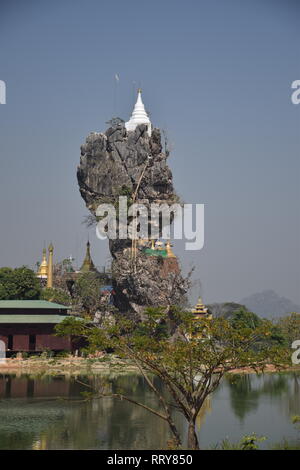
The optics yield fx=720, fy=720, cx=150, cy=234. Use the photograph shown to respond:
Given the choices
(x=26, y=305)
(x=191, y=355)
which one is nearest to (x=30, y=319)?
(x=26, y=305)

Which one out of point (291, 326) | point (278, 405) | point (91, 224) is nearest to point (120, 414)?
point (278, 405)

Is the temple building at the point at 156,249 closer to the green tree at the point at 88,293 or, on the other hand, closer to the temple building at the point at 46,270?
the green tree at the point at 88,293

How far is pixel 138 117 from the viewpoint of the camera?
56.8 metres

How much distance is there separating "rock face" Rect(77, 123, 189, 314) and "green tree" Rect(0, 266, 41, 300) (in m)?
6.51

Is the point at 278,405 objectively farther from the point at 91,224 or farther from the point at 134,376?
the point at 91,224

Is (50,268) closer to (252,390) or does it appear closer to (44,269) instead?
(44,269)

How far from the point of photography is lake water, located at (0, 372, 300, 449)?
2088cm

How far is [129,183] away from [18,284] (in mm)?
11094

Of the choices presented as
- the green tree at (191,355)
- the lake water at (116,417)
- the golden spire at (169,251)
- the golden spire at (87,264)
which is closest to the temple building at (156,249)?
the golden spire at (169,251)

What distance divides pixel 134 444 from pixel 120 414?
480cm

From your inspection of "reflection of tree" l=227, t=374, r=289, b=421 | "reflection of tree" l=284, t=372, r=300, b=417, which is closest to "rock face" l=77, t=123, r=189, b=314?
"reflection of tree" l=227, t=374, r=289, b=421

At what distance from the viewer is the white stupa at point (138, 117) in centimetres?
5634

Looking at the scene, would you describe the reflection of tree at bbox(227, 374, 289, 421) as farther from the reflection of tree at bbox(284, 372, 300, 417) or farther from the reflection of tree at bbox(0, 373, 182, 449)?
the reflection of tree at bbox(0, 373, 182, 449)

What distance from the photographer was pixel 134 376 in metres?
37.8
